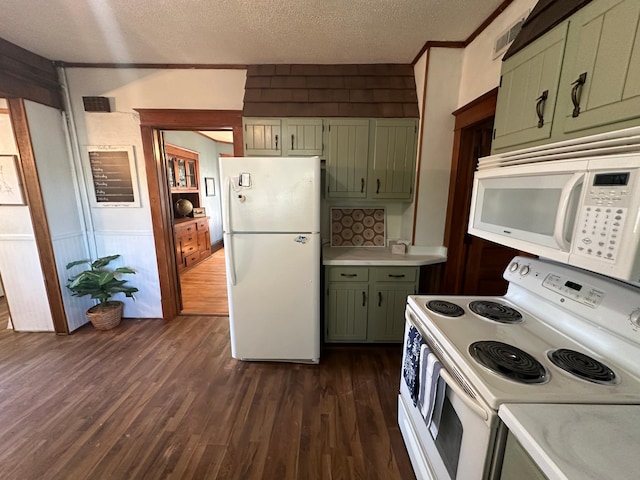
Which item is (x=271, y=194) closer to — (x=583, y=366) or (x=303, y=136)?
(x=303, y=136)

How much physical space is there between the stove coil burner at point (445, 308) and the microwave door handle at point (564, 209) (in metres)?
0.59

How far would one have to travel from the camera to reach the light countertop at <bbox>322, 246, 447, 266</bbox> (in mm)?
2393

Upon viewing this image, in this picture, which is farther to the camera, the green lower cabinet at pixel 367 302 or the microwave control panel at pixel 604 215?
the green lower cabinet at pixel 367 302

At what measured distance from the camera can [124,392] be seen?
6.68 ft

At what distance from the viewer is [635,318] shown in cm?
90

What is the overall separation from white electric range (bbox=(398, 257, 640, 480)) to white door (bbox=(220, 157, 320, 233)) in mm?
1050

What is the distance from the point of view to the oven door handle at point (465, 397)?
0.84 m

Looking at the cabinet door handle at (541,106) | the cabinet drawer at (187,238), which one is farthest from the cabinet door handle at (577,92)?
the cabinet drawer at (187,238)

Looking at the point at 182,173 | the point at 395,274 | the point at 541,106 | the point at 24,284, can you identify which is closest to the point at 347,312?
the point at 395,274

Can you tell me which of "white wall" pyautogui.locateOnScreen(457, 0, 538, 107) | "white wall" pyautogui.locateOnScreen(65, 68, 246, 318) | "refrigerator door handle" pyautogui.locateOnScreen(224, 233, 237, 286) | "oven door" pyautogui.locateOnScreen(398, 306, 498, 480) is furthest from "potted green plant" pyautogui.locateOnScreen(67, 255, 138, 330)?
"white wall" pyautogui.locateOnScreen(457, 0, 538, 107)

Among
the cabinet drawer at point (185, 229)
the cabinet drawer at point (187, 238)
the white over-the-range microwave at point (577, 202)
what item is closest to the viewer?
the white over-the-range microwave at point (577, 202)

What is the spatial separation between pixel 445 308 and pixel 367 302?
43.7 inches

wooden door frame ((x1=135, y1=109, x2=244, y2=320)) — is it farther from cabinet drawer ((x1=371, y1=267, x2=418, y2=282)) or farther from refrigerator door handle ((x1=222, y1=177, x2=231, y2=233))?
cabinet drawer ((x1=371, y1=267, x2=418, y2=282))

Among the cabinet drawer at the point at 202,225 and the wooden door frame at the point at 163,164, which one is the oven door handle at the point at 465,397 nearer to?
the wooden door frame at the point at 163,164
